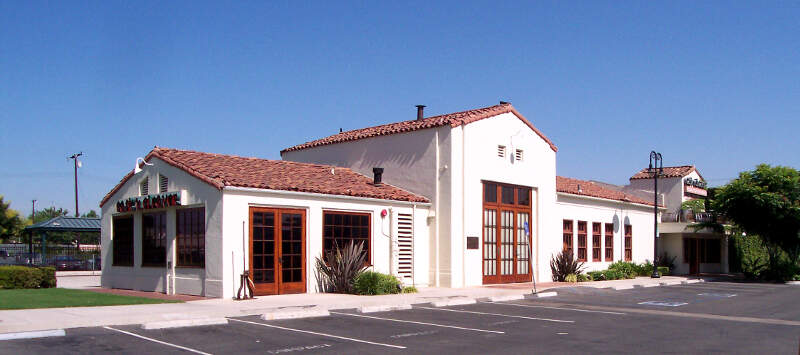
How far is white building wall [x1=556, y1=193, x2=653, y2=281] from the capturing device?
2856 centimetres

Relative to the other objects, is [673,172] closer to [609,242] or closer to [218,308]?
[609,242]

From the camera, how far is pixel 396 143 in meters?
24.0

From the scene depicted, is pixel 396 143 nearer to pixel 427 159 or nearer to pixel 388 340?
pixel 427 159

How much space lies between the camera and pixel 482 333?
12.0 metres

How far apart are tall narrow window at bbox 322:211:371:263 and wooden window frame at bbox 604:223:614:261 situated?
48.0 ft

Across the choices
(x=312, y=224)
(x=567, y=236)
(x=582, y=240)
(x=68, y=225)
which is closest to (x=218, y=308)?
(x=312, y=224)

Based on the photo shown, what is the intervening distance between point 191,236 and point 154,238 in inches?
92.2

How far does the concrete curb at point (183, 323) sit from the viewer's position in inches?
470

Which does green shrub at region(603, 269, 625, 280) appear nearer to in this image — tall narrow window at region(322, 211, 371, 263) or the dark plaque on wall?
the dark plaque on wall

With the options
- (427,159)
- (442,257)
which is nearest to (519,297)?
(442,257)

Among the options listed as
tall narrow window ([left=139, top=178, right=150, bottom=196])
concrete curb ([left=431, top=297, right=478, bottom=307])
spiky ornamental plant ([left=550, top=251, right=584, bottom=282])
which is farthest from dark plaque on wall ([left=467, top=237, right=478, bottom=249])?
tall narrow window ([left=139, top=178, right=150, bottom=196])

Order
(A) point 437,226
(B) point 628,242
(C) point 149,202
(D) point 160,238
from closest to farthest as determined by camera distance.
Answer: (C) point 149,202
(D) point 160,238
(A) point 437,226
(B) point 628,242

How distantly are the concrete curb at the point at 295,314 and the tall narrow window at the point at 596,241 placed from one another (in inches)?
728

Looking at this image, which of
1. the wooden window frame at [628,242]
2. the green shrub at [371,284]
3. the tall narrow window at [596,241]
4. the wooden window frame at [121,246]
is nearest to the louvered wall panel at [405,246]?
the green shrub at [371,284]
